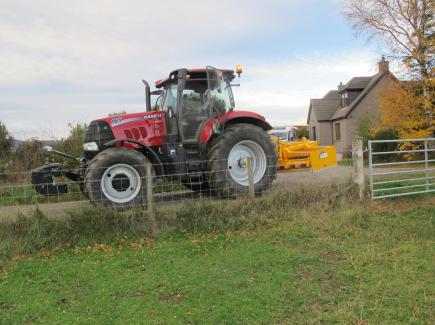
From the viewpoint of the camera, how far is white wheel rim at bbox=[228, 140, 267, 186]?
28.2 feet

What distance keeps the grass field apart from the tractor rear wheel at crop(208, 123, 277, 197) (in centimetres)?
75

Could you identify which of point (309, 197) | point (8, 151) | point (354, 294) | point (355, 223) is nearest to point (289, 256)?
point (354, 294)

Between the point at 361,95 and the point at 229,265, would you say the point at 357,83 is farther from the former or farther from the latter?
the point at 229,265


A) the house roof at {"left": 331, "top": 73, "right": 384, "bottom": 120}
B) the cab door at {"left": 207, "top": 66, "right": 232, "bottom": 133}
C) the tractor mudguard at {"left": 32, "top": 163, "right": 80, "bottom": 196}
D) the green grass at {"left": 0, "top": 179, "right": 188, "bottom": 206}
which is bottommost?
the green grass at {"left": 0, "top": 179, "right": 188, "bottom": 206}

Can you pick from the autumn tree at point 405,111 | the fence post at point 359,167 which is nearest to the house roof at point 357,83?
the autumn tree at point 405,111

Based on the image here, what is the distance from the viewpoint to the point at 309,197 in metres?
8.16

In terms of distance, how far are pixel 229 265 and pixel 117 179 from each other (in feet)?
9.32

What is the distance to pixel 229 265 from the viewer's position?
5.44 meters

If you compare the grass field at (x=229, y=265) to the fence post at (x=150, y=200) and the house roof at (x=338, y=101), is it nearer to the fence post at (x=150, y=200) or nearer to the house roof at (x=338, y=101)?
the fence post at (x=150, y=200)

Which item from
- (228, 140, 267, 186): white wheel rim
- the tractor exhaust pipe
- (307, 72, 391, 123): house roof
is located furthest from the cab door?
(307, 72, 391, 123): house roof

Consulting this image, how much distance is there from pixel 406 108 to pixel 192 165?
44.3 feet

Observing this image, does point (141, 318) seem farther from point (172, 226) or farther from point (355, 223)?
point (355, 223)

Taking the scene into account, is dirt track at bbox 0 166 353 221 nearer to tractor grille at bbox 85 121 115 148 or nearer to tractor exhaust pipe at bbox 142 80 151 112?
tractor grille at bbox 85 121 115 148

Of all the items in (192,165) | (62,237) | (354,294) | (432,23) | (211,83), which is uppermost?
(432,23)
